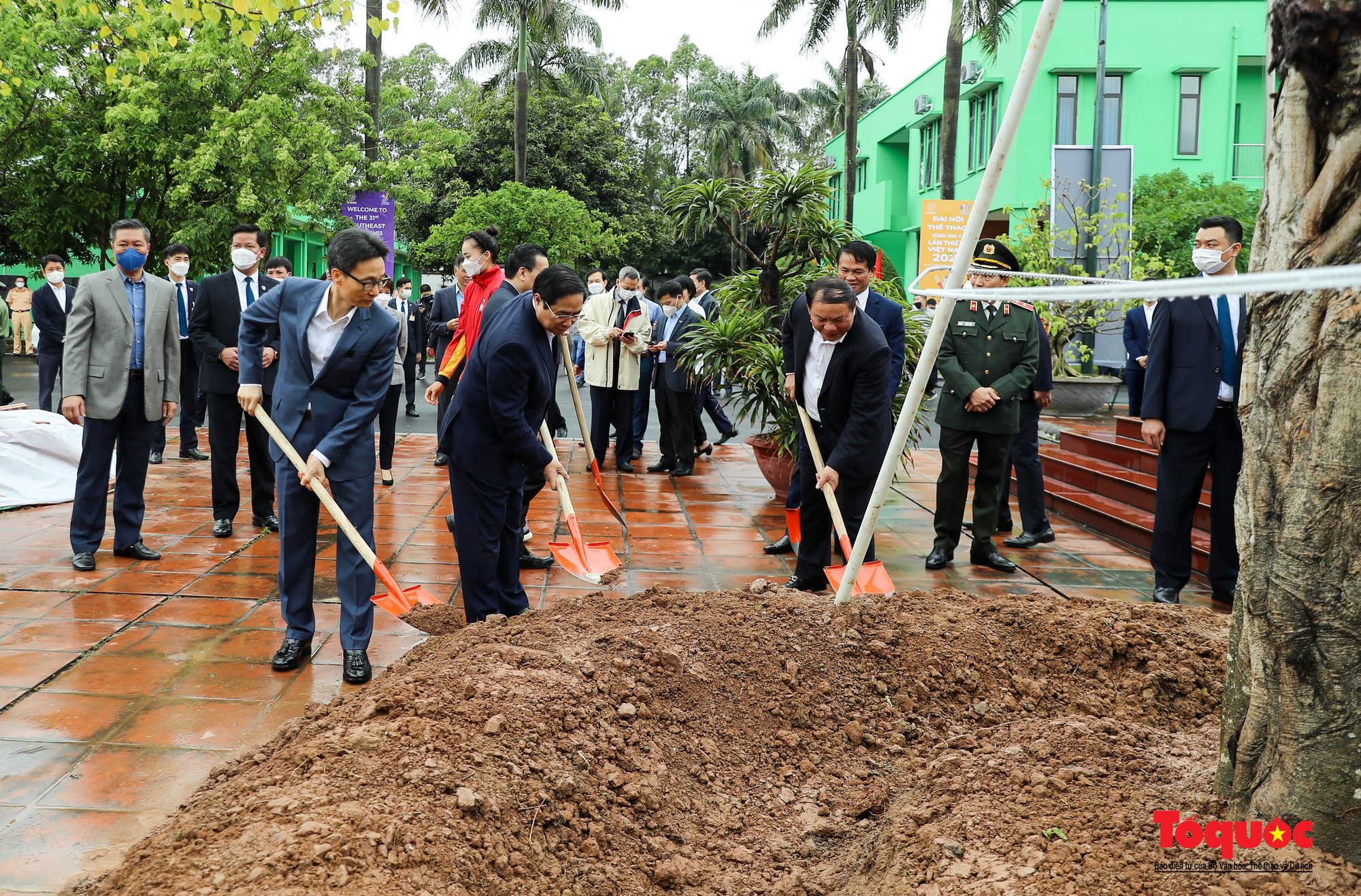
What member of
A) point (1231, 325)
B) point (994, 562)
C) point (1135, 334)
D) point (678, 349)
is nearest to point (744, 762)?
point (994, 562)

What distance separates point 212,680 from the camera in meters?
3.79

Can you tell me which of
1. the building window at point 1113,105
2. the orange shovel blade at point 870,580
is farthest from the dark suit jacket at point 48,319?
the building window at point 1113,105

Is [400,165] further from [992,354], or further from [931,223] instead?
[992,354]

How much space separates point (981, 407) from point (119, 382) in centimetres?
481

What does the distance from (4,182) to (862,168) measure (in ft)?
88.0

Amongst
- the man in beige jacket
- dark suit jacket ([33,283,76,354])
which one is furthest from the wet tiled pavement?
dark suit jacket ([33,283,76,354])

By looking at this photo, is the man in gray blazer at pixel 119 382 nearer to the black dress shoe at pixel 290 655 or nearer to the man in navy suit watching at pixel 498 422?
the black dress shoe at pixel 290 655

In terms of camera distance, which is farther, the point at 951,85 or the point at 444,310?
the point at 951,85

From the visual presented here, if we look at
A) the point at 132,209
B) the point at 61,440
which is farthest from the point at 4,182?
the point at 61,440

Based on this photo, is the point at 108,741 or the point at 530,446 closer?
the point at 108,741

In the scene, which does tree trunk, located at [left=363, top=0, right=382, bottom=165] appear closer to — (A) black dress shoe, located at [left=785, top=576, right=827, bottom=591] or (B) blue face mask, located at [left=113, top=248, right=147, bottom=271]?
(B) blue face mask, located at [left=113, top=248, right=147, bottom=271]

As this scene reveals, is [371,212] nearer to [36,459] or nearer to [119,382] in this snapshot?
[36,459]

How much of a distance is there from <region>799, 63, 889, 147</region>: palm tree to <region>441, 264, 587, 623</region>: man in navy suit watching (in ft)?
114

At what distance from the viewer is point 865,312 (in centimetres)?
592
